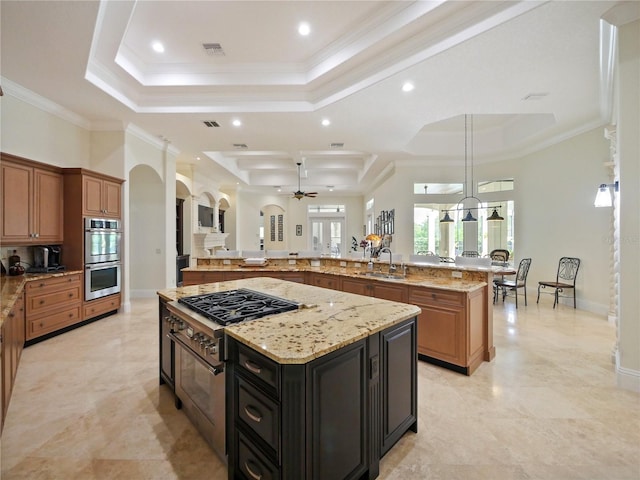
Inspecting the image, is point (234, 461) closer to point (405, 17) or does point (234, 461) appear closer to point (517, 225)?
point (405, 17)

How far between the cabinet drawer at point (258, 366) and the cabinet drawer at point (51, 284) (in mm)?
3663

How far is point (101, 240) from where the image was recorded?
4371 mm

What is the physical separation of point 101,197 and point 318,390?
15.8 feet

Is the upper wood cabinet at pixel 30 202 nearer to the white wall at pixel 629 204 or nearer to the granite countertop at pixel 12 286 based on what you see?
the granite countertop at pixel 12 286

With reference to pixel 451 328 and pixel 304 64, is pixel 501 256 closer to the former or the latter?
pixel 451 328

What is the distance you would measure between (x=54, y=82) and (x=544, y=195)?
8631 millimetres

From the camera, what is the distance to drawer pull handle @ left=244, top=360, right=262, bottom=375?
1.34 meters

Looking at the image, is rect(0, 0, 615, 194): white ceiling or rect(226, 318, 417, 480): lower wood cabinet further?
rect(0, 0, 615, 194): white ceiling

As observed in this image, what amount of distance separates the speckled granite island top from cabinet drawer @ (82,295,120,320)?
2865mm

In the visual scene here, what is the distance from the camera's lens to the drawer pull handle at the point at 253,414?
4.44 ft

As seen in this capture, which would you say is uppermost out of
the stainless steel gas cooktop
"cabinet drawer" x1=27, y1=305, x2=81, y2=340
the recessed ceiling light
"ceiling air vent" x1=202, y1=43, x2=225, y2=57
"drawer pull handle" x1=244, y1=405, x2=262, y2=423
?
"ceiling air vent" x1=202, y1=43, x2=225, y2=57

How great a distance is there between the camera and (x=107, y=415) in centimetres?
220

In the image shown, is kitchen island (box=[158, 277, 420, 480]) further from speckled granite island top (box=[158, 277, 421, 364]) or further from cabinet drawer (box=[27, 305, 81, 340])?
cabinet drawer (box=[27, 305, 81, 340])

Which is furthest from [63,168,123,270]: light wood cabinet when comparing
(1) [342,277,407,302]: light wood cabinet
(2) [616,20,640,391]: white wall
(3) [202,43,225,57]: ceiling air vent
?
(2) [616,20,640,391]: white wall
